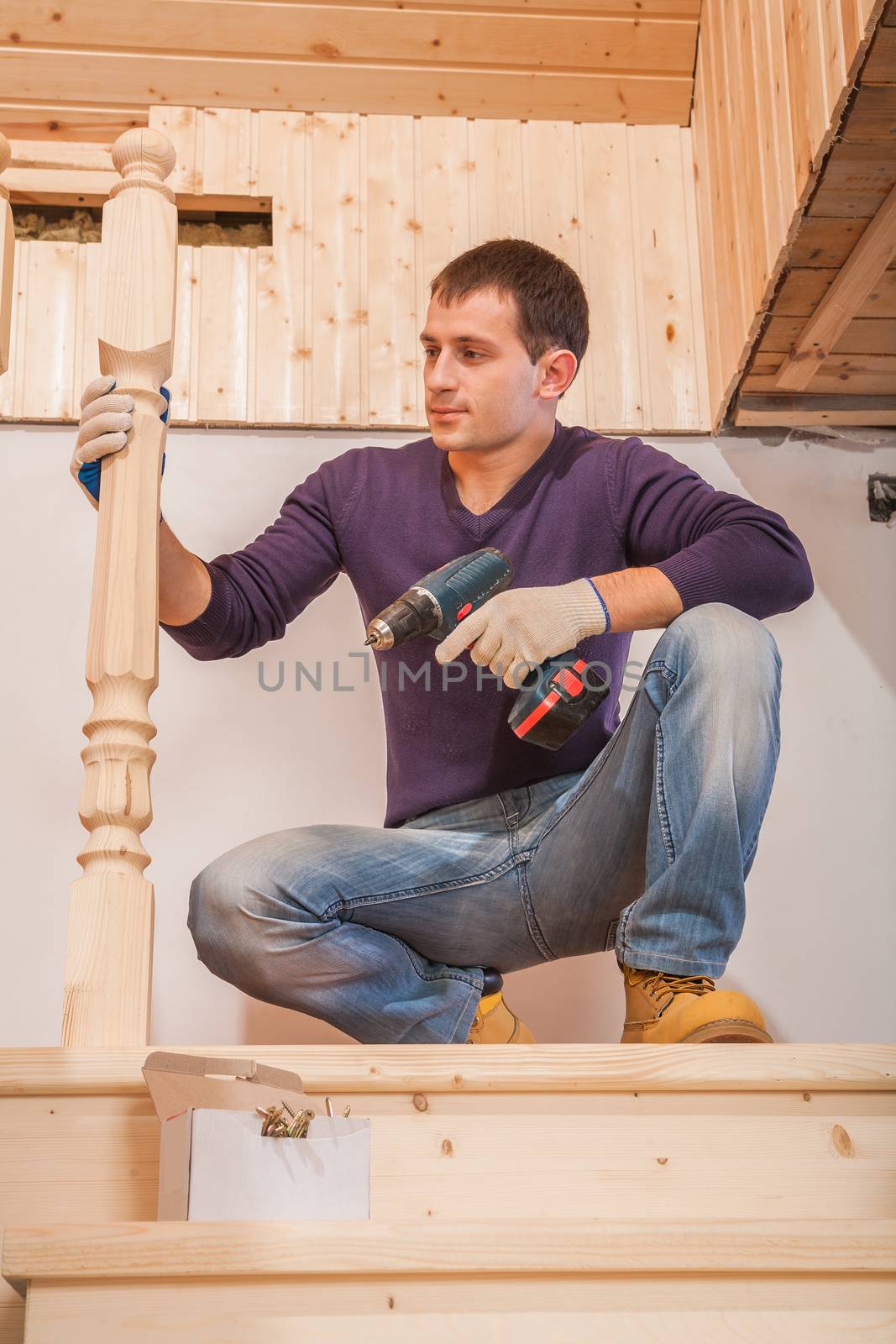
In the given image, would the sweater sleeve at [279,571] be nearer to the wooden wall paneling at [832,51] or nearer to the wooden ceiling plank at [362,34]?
the wooden wall paneling at [832,51]

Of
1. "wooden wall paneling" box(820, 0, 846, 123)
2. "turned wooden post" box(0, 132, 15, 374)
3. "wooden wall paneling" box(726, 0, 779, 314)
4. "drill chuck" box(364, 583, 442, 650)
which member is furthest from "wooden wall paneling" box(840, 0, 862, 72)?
"turned wooden post" box(0, 132, 15, 374)

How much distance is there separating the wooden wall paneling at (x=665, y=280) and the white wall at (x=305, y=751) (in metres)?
0.11

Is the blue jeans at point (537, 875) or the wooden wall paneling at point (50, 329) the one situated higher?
the wooden wall paneling at point (50, 329)

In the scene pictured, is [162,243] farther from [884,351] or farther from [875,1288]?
[884,351]

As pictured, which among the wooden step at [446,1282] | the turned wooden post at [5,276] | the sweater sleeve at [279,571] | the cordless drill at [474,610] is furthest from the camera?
the sweater sleeve at [279,571]

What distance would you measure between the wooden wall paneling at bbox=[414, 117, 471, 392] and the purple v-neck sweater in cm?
102

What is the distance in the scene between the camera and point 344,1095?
4.24ft

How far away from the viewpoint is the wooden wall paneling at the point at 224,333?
3.15 m

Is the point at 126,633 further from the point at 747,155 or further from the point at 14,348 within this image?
the point at 747,155

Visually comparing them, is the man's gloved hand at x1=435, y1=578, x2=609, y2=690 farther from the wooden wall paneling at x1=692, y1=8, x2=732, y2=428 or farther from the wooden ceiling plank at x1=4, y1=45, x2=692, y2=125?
the wooden ceiling plank at x1=4, y1=45, x2=692, y2=125

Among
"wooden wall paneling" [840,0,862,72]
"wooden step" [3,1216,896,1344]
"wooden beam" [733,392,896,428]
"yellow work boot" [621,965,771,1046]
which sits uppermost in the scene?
"wooden wall paneling" [840,0,862,72]

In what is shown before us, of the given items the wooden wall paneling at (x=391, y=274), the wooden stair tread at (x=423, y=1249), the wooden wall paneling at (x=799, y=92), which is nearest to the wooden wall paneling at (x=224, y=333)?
the wooden wall paneling at (x=391, y=274)

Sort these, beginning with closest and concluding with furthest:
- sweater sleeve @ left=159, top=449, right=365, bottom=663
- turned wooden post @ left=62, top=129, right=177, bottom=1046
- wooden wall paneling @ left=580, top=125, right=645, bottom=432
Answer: turned wooden post @ left=62, top=129, right=177, bottom=1046
sweater sleeve @ left=159, top=449, right=365, bottom=663
wooden wall paneling @ left=580, top=125, right=645, bottom=432

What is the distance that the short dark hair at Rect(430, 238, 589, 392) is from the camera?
236 cm
